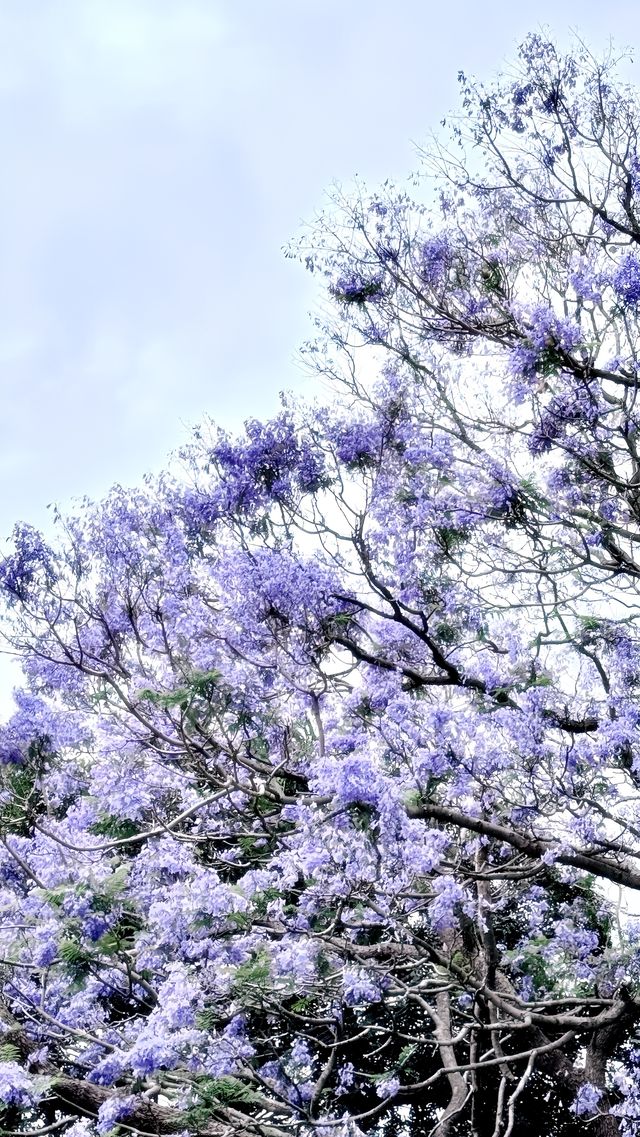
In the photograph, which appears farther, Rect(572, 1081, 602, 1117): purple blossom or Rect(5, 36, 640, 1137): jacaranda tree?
Rect(572, 1081, 602, 1117): purple blossom

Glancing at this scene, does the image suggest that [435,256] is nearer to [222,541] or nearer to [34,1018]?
[222,541]

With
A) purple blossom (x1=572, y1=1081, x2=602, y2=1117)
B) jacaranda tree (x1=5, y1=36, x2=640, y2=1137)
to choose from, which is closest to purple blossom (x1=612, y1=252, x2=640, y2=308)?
jacaranda tree (x1=5, y1=36, x2=640, y2=1137)

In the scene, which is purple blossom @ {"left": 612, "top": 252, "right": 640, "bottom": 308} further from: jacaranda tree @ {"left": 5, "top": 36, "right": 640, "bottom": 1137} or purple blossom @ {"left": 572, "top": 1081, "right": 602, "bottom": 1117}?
purple blossom @ {"left": 572, "top": 1081, "right": 602, "bottom": 1117}

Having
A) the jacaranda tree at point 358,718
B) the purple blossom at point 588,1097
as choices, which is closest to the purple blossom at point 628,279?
the jacaranda tree at point 358,718

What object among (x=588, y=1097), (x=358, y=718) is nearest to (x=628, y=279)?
(x=358, y=718)

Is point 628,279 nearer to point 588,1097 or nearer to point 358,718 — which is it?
point 358,718

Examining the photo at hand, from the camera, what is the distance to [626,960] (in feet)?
24.8

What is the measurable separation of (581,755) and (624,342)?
321 cm

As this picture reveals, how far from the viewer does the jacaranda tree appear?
6215 millimetres

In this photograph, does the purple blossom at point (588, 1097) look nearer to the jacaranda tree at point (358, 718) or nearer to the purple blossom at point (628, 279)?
the jacaranda tree at point (358, 718)

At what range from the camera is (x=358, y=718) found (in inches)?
290

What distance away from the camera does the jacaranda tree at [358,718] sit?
20.4 feet

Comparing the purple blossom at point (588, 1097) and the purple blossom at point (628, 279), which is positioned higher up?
the purple blossom at point (628, 279)

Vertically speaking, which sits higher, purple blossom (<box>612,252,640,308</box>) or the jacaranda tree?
purple blossom (<box>612,252,640,308</box>)
